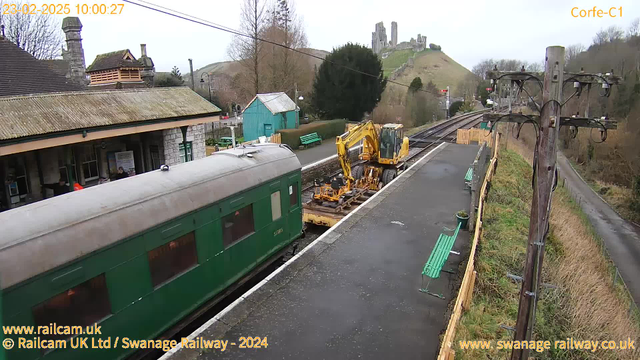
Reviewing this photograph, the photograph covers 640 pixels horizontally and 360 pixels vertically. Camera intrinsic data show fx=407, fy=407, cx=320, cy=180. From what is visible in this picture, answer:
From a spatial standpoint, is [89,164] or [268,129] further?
[268,129]

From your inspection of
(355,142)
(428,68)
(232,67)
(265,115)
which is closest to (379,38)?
(428,68)

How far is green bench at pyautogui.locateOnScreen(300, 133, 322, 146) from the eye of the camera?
95.1 ft

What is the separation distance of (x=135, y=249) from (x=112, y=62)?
15.9 m

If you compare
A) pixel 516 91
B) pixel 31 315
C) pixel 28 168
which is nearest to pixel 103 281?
pixel 31 315

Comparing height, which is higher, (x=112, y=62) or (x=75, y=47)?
(x=75, y=47)

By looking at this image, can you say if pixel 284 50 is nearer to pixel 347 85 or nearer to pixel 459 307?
pixel 347 85

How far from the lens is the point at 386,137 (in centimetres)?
1812

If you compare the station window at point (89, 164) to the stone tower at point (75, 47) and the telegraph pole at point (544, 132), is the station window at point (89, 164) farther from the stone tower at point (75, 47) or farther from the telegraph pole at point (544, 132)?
the telegraph pole at point (544, 132)

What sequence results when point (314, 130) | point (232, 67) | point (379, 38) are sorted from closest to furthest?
point (314, 130) < point (232, 67) < point (379, 38)

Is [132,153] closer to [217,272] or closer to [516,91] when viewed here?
[217,272]

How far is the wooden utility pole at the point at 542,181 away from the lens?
4.21m

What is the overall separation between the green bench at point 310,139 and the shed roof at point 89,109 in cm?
1307

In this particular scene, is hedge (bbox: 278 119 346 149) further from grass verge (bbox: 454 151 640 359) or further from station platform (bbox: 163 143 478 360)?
station platform (bbox: 163 143 478 360)

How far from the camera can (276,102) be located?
Answer: 2922cm
